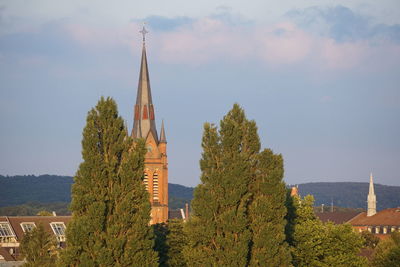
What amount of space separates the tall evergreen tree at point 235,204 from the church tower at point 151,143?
7867 centimetres

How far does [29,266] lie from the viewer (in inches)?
2201

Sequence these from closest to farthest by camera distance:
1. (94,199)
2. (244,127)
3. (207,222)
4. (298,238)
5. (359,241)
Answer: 1. (94,199)
2. (207,222)
3. (244,127)
4. (298,238)
5. (359,241)

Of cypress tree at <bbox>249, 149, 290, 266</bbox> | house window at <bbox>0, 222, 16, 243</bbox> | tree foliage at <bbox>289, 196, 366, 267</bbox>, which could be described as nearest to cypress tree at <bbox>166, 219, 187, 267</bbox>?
tree foliage at <bbox>289, 196, 366, 267</bbox>

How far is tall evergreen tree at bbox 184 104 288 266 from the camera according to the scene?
48594mm

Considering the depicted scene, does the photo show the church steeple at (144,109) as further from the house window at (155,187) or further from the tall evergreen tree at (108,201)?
the tall evergreen tree at (108,201)

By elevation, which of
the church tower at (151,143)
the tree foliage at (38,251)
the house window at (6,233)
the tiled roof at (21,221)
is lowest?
the tree foliage at (38,251)

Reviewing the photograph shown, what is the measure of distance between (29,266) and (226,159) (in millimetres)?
15637


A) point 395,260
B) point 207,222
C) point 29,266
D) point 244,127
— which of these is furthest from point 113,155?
point 395,260

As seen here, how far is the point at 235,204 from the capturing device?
49375 mm

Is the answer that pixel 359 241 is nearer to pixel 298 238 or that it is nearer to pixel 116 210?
pixel 298 238

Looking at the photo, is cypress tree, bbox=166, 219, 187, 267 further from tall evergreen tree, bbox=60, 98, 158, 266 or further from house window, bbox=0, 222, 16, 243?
house window, bbox=0, 222, 16, 243

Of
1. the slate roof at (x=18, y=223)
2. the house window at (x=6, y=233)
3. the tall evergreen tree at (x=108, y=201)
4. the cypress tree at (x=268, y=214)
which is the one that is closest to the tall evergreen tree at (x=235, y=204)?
the cypress tree at (x=268, y=214)

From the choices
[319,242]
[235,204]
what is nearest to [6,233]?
[319,242]

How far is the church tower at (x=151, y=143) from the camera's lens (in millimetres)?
130625
